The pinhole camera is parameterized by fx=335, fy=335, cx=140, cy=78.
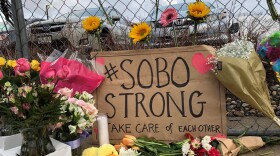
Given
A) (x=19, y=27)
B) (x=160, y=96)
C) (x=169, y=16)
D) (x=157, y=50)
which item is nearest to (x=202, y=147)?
(x=160, y=96)

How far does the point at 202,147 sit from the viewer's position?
122 centimetres

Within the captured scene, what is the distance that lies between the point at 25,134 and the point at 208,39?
4.86 feet

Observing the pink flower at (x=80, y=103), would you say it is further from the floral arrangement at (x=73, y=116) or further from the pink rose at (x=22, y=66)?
the pink rose at (x=22, y=66)

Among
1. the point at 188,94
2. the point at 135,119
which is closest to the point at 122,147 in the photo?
the point at 135,119

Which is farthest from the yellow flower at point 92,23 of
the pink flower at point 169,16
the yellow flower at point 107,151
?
the yellow flower at point 107,151

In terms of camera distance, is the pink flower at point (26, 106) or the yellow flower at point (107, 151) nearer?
the pink flower at point (26, 106)

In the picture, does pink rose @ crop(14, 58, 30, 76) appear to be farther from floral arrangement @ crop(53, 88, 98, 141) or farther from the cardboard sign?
the cardboard sign

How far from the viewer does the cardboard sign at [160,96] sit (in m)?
1.32

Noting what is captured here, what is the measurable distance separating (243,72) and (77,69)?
64 cm

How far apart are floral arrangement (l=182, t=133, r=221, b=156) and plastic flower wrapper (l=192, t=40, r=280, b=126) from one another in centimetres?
21

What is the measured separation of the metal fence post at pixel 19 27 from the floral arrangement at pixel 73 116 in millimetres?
667

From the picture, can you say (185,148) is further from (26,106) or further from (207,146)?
(26,106)

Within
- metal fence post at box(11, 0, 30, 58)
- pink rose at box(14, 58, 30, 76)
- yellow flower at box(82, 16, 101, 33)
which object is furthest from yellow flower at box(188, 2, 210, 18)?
metal fence post at box(11, 0, 30, 58)

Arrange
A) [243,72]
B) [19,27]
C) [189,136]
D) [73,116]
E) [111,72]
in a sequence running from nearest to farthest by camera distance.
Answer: [73,116] < [243,72] < [189,136] < [111,72] < [19,27]
